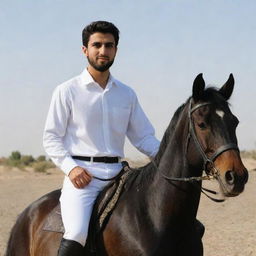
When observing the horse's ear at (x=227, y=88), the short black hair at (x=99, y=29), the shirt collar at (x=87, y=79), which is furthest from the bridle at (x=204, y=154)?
the short black hair at (x=99, y=29)

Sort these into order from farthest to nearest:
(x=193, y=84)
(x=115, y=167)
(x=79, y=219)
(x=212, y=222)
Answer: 1. (x=212, y=222)
2. (x=115, y=167)
3. (x=79, y=219)
4. (x=193, y=84)

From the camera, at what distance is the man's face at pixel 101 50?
552 centimetres

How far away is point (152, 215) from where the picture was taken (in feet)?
16.2

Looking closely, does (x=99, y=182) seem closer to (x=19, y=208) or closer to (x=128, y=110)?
(x=128, y=110)

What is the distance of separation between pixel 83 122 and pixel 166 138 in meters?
0.78

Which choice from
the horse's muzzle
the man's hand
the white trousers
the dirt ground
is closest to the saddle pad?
the white trousers

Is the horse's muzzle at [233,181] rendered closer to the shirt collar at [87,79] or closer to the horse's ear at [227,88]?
the horse's ear at [227,88]

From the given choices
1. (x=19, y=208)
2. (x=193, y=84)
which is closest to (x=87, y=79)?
(x=193, y=84)

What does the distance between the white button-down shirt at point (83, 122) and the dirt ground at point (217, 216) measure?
631cm

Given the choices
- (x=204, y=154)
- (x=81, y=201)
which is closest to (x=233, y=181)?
(x=204, y=154)

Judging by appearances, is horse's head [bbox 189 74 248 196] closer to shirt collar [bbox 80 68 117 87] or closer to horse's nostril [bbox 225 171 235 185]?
horse's nostril [bbox 225 171 235 185]

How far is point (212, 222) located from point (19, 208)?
6483 mm

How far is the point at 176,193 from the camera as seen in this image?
4898 mm

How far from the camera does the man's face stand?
18.1ft
